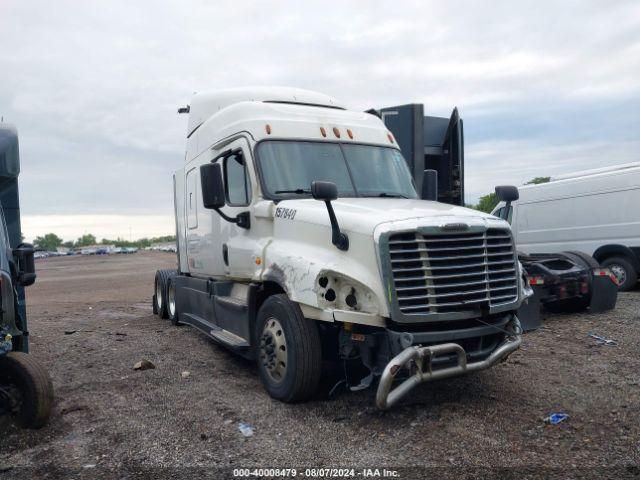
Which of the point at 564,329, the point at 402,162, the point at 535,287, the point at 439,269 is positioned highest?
the point at 402,162

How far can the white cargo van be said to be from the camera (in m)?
11.3

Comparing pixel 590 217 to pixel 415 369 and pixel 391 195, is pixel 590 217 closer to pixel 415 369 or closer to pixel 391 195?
pixel 391 195

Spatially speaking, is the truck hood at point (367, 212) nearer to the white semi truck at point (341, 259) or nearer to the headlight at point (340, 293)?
the white semi truck at point (341, 259)

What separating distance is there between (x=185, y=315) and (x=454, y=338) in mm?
5266

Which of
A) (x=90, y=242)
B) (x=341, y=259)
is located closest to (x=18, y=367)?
(x=341, y=259)

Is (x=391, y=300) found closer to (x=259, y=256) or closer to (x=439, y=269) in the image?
(x=439, y=269)

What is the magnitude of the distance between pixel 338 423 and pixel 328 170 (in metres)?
2.64

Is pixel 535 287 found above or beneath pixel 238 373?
above

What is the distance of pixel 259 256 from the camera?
5707mm

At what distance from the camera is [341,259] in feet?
15.4

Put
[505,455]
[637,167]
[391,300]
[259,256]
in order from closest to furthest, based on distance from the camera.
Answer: [505,455] → [391,300] → [259,256] → [637,167]

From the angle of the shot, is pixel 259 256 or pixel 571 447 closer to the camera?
pixel 571 447

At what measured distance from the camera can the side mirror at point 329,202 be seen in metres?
4.63

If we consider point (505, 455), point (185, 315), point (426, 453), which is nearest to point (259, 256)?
point (426, 453)
